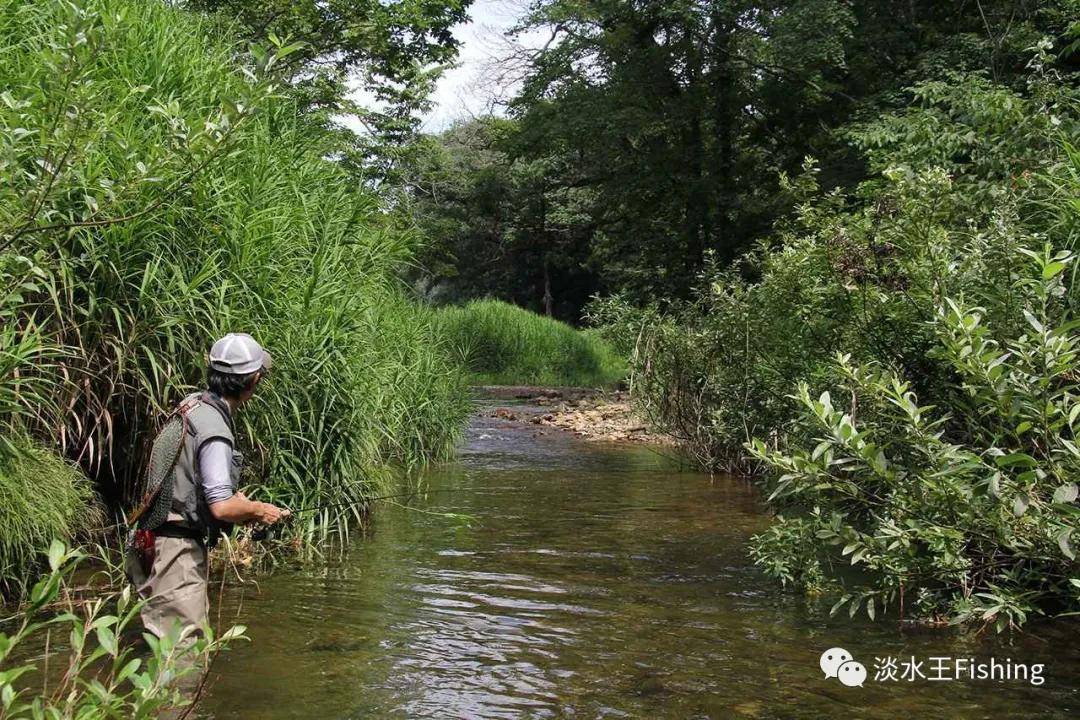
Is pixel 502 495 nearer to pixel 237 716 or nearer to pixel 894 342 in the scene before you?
pixel 894 342

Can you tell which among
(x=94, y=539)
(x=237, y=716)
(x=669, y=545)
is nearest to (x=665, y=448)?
(x=669, y=545)

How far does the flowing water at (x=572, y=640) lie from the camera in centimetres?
463

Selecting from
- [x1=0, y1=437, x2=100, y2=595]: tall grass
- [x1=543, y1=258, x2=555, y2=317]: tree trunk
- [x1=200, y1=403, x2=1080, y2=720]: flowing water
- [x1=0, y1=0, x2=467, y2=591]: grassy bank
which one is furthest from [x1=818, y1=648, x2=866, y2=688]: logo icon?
[x1=543, y1=258, x2=555, y2=317]: tree trunk

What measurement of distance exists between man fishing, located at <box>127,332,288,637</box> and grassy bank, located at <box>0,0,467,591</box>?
1.21 m

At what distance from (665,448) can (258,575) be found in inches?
325

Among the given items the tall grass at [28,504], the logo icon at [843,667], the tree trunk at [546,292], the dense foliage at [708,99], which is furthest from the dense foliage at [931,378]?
the tree trunk at [546,292]

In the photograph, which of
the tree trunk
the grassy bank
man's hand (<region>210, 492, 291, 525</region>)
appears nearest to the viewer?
man's hand (<region>210, 492, 291, 525</region>)

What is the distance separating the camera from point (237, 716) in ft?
14.5

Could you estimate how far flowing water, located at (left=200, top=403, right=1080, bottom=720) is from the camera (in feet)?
15.2

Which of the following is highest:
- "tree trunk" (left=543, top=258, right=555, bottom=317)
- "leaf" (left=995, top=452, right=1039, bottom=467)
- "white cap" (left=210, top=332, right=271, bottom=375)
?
"tree trunk" (left=543, top=258, right=555, bottom=317)

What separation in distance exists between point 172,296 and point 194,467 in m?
2.28

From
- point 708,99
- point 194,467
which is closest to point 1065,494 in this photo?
point 194,467

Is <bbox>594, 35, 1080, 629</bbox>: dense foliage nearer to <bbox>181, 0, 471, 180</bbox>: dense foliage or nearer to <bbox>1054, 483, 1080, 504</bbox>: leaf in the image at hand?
<bbox>1054, 483, 1080, 504</bbox>: leaf

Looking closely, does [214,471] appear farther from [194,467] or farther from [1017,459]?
[1017,459]
